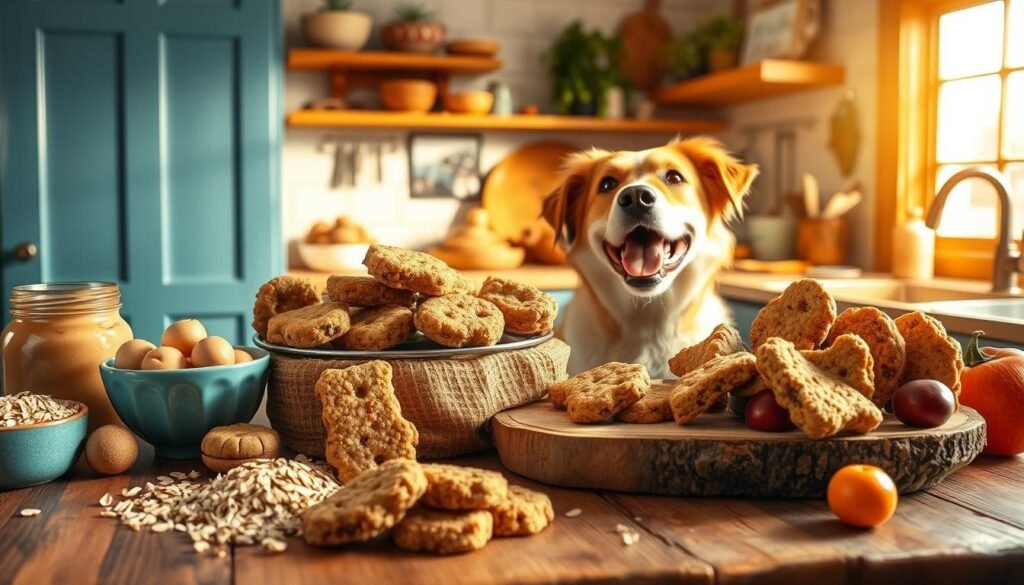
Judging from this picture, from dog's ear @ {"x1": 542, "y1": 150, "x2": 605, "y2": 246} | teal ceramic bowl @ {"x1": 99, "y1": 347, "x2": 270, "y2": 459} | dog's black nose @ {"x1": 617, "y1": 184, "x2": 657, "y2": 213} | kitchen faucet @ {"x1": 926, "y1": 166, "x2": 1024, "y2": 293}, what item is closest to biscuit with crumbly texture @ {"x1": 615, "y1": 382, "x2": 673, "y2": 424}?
teal ceramic bowl @ {"x1": 99, "y1": 347, "x2": 270, "y2": 459}

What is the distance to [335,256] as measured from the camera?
3.55 m

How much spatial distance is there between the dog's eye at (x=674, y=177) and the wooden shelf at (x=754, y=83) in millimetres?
1673

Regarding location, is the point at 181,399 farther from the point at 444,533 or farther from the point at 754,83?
the point at 754,83

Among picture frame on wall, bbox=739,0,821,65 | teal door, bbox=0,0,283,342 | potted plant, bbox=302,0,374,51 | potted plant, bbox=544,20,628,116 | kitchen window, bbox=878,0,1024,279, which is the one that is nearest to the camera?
kitchen window, bbox=878,0,1024,279

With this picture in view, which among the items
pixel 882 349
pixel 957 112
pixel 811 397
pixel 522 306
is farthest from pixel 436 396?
pixel 957 112

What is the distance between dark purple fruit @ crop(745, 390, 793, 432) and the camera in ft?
3.35

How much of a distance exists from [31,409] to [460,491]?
1.75 feet

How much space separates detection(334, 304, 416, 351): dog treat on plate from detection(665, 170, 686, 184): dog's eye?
2.88 ft

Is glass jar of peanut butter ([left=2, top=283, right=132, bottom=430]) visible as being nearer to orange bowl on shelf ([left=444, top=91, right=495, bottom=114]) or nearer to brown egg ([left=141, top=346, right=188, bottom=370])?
brown egg ([left=141, top=346, right=188, bottom=370])

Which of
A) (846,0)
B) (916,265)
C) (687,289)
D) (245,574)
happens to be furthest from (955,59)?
(245,574)

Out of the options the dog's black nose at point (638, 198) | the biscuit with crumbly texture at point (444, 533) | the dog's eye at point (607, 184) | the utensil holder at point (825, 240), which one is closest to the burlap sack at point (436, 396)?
the biscuit with crumbly texture at point (444, 533)

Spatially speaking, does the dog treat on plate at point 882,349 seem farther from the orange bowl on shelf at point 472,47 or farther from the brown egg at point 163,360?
the orange bowl on shelf at point 472,47

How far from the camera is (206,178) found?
10.9ft

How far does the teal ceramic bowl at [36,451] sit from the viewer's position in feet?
3.36
